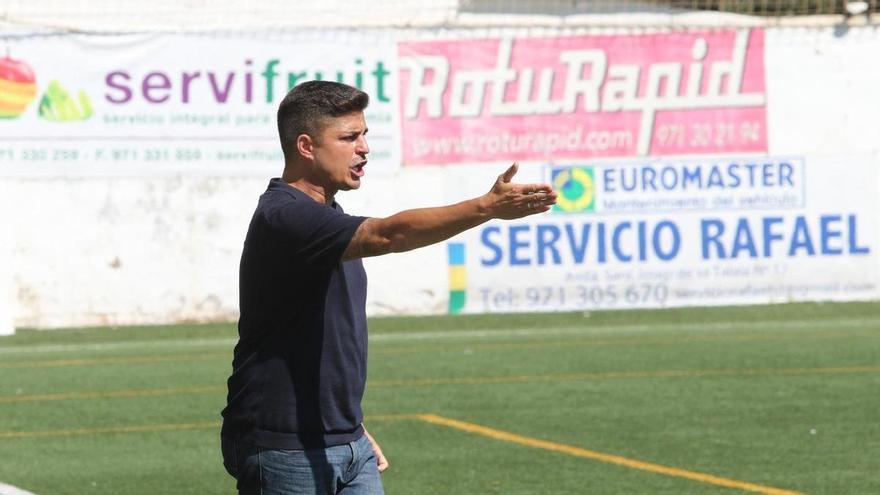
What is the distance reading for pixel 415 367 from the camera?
1474 centimetres

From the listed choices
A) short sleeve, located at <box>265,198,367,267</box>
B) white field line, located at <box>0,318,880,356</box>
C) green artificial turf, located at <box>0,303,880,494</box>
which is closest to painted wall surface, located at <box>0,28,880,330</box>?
green artificial turf, located at <box>0,303,880,494</box>

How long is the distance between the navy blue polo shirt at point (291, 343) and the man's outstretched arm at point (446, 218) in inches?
6.9

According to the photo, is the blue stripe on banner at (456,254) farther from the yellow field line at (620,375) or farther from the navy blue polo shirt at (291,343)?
the navy blue polo shirt at (291,343)

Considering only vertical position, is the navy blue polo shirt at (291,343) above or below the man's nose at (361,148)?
below

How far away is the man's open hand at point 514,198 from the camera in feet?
15.0

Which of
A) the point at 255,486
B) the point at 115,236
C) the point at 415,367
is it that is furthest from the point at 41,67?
the point at 255,486

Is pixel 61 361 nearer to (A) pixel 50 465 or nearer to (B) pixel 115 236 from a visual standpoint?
(B) pixel 115 236

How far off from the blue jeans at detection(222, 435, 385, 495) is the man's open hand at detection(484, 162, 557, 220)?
2.91 feet

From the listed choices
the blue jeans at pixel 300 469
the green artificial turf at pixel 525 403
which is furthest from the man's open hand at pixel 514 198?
the green artificial turf at pixel 525 403

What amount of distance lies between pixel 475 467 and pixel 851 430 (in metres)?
2.49

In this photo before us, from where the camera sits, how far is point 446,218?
471 cm

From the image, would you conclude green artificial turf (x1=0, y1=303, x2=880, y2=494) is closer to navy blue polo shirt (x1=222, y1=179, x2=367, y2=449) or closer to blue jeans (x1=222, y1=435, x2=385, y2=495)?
blue jeans (x1=222, y1=435, x2=385, y2=495)

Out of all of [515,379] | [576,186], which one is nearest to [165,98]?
[576,186]

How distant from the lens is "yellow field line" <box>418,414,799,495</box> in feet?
30.1
